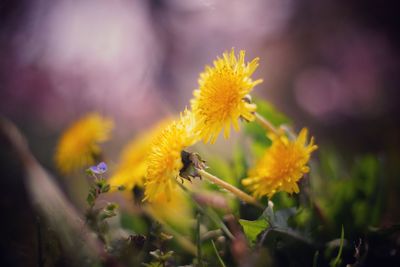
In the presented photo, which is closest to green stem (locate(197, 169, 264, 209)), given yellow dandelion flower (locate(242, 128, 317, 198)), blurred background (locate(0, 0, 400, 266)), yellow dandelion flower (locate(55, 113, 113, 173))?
yellow dandelion flower (locate(242, 128, 317, 198))

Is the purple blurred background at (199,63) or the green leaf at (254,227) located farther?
the purple blurred background at (199,63)

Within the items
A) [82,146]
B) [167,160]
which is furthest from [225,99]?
[82,146]

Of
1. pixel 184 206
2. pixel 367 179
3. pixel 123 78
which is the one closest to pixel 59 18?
pixel 123 78

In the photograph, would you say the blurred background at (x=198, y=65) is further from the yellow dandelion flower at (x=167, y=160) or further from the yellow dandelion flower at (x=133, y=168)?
the yellow dandelion flower at (x=167, y=160)

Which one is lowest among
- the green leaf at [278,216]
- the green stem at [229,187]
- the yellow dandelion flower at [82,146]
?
the green leaf at [278,216]

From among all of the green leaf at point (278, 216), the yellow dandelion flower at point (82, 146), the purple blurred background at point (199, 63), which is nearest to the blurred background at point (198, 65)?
the purple blurred background at point (199, 63)

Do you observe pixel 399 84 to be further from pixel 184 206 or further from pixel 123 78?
pixel 123 78

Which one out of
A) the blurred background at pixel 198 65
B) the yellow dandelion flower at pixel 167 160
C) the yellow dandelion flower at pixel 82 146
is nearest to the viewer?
the yellow dandelion flower at pixel 167 160
